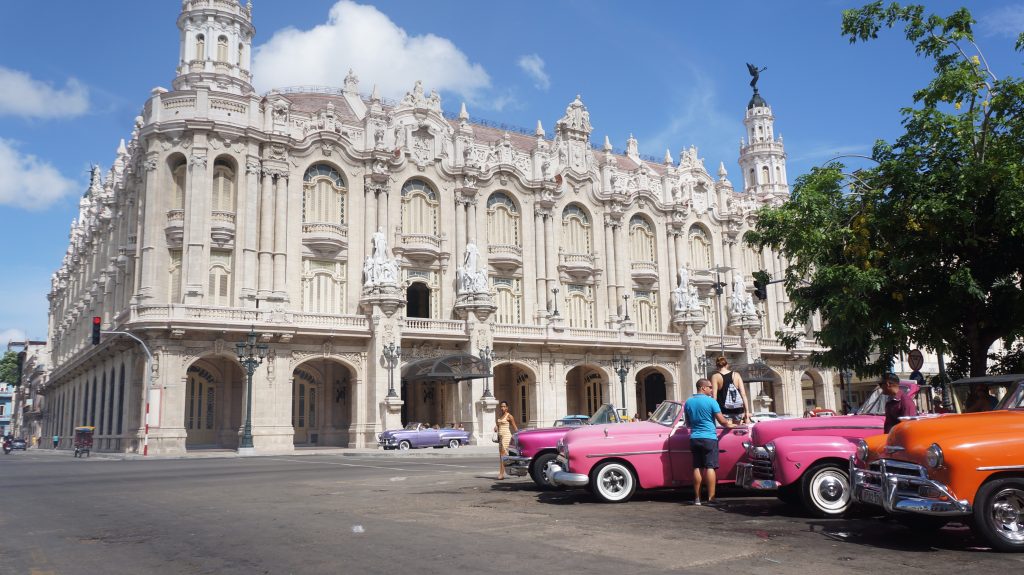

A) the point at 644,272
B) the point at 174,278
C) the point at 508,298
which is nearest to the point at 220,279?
the point at 174,278

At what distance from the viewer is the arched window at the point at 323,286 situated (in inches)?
1572

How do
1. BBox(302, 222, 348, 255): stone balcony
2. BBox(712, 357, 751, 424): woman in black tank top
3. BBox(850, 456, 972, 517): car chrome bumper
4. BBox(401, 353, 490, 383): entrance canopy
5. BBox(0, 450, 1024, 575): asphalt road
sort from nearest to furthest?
BBox(0, 450, 1024, 575): asphalt road → BBox(850, 456, 972, 517): car chrome bumper → BBox(712, 357, 751, 424): woman in black tank top → BBox(401, 353, 490, 383): entrance canopy → BBox(302, 222, 348, 255): stone balcony

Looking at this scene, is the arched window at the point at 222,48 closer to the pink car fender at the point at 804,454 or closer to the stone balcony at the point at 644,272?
the stone balcony at the point at 644,272

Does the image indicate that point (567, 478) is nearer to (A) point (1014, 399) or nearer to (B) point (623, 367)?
(A) point (1014, 399)

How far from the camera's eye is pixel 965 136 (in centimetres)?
1449

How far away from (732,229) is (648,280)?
9635mm

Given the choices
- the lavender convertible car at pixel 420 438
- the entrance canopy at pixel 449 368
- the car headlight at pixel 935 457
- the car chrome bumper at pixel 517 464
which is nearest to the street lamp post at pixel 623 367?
the entrance canopy at pixel 449 368

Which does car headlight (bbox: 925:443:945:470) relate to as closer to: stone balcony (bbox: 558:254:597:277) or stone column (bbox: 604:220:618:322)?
stone balcony (bbox: 558:254:597:277)

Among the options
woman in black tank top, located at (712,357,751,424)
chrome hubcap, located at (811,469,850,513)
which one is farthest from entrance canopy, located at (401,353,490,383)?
chrome hubcap, located at (811,469,850,513)

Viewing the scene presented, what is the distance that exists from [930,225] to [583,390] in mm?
36213

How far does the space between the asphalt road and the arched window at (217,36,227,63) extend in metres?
32.2

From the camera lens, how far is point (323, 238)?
40.1 m

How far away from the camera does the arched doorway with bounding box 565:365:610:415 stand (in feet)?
159

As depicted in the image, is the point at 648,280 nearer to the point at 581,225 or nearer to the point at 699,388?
the point at 581,225
